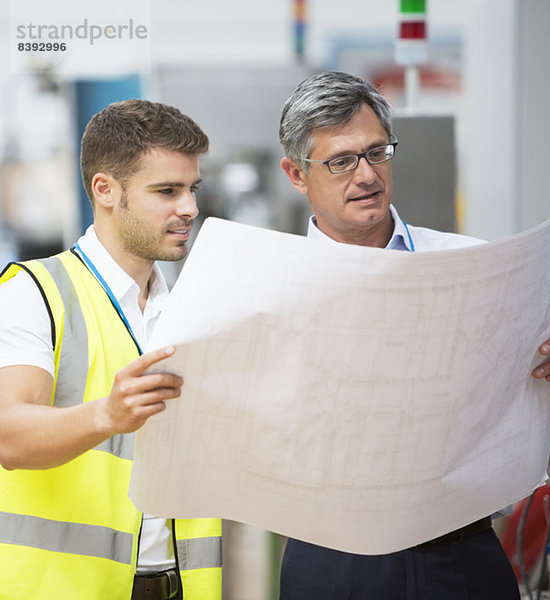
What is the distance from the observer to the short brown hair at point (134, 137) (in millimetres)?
1525

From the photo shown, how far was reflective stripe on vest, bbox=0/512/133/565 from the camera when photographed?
1.35 m

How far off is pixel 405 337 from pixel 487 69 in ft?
6.56

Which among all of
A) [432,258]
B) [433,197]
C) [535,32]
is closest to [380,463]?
[432,258]

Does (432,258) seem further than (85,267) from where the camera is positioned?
No

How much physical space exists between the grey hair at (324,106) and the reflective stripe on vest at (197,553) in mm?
692

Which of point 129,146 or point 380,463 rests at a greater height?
point 129,146

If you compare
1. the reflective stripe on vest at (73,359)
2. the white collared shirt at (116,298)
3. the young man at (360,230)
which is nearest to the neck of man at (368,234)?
the young man at (360,230)

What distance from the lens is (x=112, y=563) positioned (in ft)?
4.56

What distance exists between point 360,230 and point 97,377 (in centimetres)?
53

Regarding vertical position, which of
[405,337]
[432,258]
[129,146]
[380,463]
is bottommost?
[380,463]

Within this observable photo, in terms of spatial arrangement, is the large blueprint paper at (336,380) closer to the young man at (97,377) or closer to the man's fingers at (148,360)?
the man's fingers at (148,360)

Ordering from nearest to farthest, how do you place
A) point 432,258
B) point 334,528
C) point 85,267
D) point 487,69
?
point 432,258 → point 334,528 → point 85,267 → point 487,69

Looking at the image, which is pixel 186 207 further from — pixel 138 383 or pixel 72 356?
pixel 138 383

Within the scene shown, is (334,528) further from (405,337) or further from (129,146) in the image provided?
(129,146)
